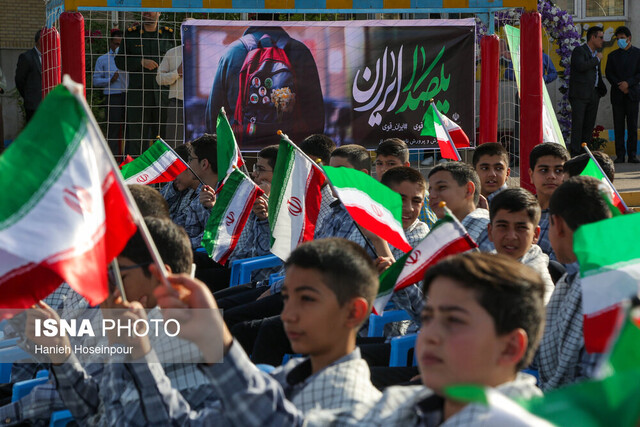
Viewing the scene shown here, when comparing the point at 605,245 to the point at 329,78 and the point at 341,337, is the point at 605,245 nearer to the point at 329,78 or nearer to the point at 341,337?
the point at 341,337

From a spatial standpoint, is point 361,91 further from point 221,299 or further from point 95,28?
point 221,299

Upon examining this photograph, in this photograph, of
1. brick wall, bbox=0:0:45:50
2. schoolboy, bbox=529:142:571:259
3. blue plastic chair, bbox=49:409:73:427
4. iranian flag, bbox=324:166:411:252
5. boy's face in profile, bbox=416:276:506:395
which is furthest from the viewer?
brick wall, bbox=0:0:45:50

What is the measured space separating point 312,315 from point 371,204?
1.85m

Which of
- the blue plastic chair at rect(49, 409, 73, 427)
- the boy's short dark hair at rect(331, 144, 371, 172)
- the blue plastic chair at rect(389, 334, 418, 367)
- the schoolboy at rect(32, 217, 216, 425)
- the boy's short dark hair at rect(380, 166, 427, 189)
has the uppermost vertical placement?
the boy's short dark hair at rect(331, 144, 371, 172)

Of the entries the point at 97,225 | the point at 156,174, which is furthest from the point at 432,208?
the point at 97,225

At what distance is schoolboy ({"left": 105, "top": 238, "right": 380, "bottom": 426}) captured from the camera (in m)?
2.29

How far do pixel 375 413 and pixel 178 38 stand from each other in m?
8.19

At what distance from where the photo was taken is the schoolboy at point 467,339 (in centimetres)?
222

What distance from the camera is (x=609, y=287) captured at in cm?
295

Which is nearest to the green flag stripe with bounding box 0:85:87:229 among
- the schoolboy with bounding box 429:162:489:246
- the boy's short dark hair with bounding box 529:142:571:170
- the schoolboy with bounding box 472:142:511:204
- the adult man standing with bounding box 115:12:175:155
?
the schoolboy with bounding box 429:162:489:246

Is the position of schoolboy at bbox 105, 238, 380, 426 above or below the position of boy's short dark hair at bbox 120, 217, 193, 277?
below

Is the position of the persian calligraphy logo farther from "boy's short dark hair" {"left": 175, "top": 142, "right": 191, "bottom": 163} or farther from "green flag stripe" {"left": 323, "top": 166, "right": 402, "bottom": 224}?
"boy's short dark hair" {"left": 175, "top": 142, "right": 191, "bottom": 163}

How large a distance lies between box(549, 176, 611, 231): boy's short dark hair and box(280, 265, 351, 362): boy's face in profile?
1345 mm

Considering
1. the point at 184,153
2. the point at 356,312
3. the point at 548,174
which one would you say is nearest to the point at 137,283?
the point at 356,312
